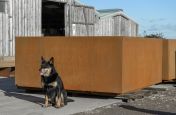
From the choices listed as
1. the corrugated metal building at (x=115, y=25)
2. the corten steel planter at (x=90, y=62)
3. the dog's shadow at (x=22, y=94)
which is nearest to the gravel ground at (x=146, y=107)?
the corten steel planter at (x=90, y=62)

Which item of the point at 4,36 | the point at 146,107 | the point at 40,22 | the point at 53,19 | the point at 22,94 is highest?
the point at 53,19

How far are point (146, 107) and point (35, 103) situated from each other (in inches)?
117

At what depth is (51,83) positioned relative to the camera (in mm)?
12477

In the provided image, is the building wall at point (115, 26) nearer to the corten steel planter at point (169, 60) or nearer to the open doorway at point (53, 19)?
the open doorway at point (53, 19)

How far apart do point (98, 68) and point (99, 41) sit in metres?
0.77

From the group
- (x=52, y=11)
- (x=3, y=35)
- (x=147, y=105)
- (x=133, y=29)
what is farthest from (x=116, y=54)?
(x=133, y=29)

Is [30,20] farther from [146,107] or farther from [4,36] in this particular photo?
[146,107]

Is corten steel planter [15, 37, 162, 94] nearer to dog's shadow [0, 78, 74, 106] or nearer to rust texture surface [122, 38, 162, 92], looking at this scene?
rust texture surface [122, 38, 162, 92]

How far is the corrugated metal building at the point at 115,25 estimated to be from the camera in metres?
34.9

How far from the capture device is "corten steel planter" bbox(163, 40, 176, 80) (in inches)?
739

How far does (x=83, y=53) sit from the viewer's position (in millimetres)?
14438

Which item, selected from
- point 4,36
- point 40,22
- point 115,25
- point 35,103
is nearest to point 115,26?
point 115,25

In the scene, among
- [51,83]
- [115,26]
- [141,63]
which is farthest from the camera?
[115,26]

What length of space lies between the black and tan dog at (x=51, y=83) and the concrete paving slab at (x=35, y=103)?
26 cm
